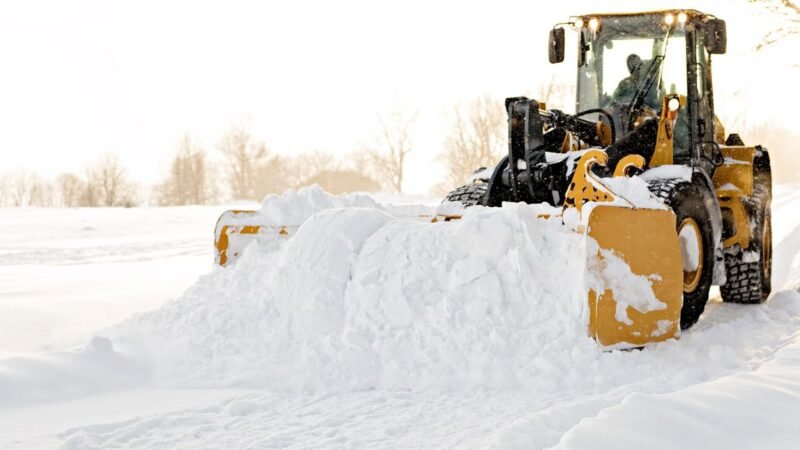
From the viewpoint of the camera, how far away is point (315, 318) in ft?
15.1

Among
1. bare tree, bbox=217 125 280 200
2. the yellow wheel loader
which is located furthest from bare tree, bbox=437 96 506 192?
the yellow wheel loader

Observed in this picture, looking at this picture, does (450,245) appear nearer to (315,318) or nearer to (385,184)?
(315,318)

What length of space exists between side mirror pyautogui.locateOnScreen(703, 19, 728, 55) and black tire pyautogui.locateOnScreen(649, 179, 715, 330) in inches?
53.7

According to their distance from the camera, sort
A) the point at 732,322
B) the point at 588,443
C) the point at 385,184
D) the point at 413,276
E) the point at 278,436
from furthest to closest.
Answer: the point at 385,184, the point at 732,322, the point at 413,276, the point at 278,436, the point at 588,443

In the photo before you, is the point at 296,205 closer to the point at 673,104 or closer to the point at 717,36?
the point at 673,104

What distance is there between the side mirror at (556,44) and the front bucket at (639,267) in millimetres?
2624

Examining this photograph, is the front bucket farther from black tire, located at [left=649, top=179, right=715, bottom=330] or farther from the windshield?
the windshield

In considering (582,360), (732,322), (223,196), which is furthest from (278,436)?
(223,196)

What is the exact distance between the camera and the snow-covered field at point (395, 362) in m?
3.13

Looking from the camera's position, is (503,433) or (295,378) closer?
(503,433)

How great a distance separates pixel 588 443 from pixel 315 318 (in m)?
2.31

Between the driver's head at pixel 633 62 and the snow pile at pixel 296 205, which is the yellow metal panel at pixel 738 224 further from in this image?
the snow pile at pixel 296 205

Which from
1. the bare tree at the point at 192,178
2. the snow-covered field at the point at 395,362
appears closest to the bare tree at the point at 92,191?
the bare tree at the point at 192,178

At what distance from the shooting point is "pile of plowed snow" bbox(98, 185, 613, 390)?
4117mm
